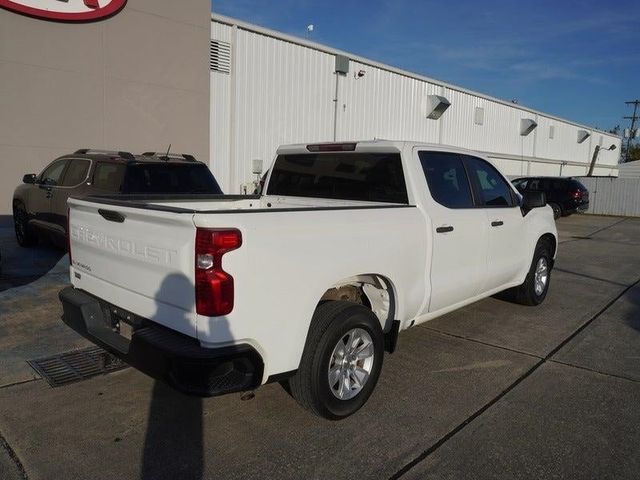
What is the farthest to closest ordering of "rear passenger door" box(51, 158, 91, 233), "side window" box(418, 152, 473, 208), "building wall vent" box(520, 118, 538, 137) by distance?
"building wall vent" box(520, 118, 538, 137), "rear passenger door" box(51, 158, 91, 233), "side window" box(418, 152, 473, 208)

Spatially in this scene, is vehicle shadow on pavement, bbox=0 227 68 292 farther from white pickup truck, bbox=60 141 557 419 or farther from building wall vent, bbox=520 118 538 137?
building wall vent, bbox=520 118 538 137

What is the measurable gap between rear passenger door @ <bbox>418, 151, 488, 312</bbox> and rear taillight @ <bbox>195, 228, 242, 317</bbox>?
203 centimetres

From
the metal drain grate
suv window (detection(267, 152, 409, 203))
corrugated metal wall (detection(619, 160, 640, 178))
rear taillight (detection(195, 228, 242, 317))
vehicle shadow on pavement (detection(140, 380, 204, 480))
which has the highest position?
corrugated metal wall (detection(619, 160, 640, 178))

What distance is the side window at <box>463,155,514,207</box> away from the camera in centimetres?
519

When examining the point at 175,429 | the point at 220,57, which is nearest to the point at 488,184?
the point at 175,429

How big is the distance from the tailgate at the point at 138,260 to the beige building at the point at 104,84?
8996 mm

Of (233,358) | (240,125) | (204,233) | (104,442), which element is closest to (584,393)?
(233,358)

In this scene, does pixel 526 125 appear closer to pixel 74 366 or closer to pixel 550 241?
pixel 550 241

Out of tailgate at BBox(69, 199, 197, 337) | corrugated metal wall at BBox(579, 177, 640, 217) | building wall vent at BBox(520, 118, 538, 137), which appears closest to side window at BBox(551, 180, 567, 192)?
corrugated metal wall at BBox(579, 177, 640, 217)

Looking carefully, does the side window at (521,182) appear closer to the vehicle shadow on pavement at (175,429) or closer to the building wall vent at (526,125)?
the building wall vent at (526,125)

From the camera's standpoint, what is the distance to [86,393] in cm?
396

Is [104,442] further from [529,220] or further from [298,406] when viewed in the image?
[529,220]

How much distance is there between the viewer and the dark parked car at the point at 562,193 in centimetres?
2109

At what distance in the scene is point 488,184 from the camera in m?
5.44
